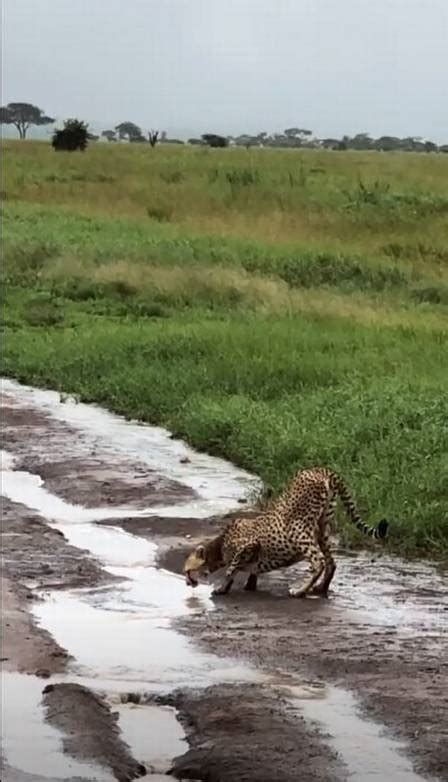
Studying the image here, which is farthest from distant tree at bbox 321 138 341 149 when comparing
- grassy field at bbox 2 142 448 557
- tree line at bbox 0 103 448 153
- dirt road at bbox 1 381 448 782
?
dirt road at bbox 1 381 448 782

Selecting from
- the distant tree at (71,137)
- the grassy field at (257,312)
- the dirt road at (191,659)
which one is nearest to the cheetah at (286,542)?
the dirt road at (191,659)

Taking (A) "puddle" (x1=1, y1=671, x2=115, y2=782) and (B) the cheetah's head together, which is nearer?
(A) "puddle" (x1=1, y1=671, x2=115, y2=782)

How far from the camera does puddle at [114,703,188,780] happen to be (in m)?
5.36

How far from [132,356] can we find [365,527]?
690 centimetres

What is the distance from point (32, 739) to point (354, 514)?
10.8 feet

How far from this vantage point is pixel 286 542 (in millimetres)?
7898

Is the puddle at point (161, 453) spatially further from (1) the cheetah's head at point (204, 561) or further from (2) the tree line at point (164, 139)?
(2) the tree line at point (164, 139)

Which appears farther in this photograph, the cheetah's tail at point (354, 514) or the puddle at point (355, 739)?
the cheetah's tail at point (354, 514)

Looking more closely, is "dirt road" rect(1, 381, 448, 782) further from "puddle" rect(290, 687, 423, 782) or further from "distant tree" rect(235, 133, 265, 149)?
"distant tree" rect(235, 133, 265, 149)

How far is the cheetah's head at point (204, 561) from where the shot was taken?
8008mm

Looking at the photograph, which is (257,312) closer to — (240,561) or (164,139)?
(240,561)

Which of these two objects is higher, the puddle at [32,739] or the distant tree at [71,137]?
the distant tree at [71,137]

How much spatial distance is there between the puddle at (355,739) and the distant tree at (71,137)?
3985 centimetres

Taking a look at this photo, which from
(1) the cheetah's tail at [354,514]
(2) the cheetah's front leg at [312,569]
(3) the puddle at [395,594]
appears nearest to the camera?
(3) the puddle at [395,594]
